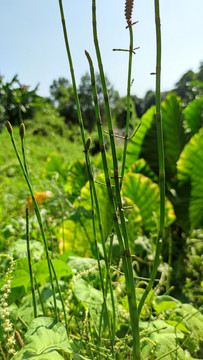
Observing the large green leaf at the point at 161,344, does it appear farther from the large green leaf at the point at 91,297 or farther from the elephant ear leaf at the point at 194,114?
the elephant ear leaf at the point at 194,114

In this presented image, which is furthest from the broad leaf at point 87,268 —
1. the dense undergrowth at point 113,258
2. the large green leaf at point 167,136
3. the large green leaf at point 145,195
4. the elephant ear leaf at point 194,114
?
the elephant ear leaf at point 194,114

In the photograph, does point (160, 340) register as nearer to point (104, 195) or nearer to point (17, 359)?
point (17, 359)

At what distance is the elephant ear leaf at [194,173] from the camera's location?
1.05 m

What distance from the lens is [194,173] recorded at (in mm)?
1096

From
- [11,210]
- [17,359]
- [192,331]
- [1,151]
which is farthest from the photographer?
[1,151]

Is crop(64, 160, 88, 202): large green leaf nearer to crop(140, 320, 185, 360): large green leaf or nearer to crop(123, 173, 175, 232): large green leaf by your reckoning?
crop(123, 173, 175, 232): large green leaf

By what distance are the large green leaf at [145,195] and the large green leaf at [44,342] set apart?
68 cm

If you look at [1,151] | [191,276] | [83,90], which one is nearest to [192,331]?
[191,276]

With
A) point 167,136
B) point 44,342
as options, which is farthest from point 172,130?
point 44,342

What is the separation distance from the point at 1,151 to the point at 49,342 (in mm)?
4016

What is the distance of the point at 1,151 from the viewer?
4113 millimetres

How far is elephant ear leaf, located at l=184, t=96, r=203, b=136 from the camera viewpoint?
143 cm

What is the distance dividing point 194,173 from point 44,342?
873mm

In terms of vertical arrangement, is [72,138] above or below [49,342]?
above
